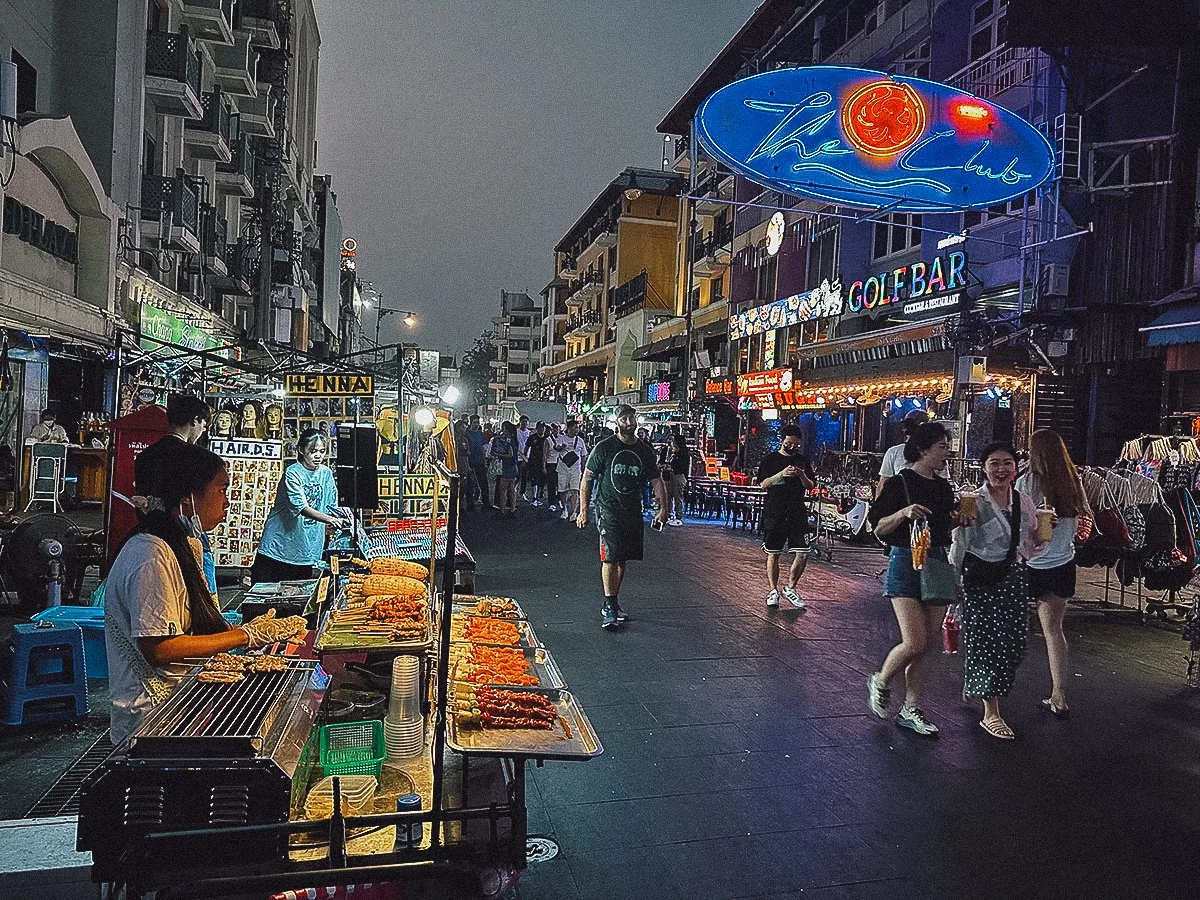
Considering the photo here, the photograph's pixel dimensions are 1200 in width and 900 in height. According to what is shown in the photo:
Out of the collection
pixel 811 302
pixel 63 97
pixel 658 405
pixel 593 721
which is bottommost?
pixel 593 721

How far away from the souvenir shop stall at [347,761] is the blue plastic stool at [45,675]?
1876 millimetres

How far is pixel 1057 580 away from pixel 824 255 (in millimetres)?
19418

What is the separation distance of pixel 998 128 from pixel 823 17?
19303 millimetres

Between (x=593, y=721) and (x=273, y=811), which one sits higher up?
(x=273, y=811)

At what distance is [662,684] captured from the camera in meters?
6.40

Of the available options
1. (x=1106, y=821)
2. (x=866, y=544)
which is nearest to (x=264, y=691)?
(x=1106, y=821)

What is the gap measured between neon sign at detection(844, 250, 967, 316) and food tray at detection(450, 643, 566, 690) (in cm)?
1238

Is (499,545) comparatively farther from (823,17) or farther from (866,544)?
(823,17)

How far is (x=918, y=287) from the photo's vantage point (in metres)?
15.4

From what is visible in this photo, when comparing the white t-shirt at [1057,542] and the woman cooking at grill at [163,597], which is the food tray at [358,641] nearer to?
the woman cooking at grill at [163,597]

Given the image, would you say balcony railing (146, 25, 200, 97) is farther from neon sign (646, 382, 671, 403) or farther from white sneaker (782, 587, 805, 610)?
neon sign (646, 382, 671, 403)

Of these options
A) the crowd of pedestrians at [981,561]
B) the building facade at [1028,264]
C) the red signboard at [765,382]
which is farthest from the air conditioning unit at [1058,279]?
the crowd of pedestrians at [981,561]

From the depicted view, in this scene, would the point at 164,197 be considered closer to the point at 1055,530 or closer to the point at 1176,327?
the point at 1055,530

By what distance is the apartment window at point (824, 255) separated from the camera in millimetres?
22606
